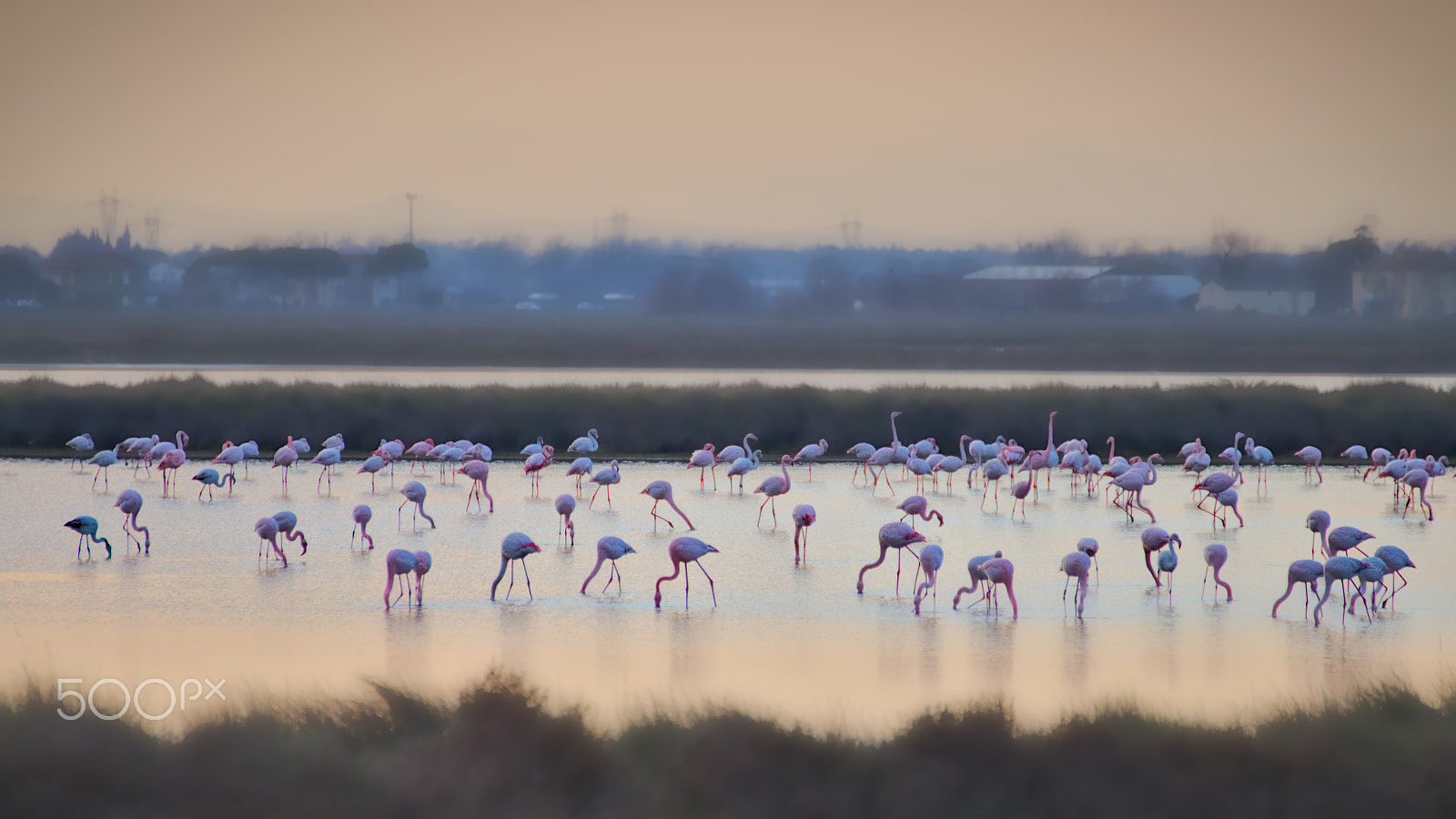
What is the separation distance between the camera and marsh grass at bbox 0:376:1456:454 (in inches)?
775

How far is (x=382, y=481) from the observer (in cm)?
1581

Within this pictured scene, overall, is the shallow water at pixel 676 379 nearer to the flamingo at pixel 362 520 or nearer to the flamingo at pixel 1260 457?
the flamingo at pixel 1260 457

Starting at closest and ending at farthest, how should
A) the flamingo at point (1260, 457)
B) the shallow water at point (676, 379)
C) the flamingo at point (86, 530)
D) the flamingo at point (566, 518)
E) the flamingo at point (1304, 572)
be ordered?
the flamingo at point (1304, 572) → the flamingo at point (86, 530) → the flamingo at point (566, 518) → the flamingo at point (1260, 457) → the shallow water at point (676, 379)

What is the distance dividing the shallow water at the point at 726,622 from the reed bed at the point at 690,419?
6.67m

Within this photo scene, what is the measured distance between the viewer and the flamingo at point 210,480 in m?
13.1

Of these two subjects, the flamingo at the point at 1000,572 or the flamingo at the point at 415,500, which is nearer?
the flamingo at the point at 1000,572

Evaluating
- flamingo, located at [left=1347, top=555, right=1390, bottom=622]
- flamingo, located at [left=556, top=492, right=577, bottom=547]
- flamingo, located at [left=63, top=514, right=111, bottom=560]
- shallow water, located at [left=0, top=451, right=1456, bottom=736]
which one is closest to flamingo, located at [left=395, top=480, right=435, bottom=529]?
shallow water, located at [left=0, top=451, right=1456, bottom=736]

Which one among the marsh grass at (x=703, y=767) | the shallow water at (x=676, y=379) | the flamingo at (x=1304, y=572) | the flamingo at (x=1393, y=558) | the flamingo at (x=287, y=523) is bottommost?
the marsh grass at (x=703, y=767)

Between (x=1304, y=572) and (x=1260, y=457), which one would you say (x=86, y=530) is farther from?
(x=1260, y=457)

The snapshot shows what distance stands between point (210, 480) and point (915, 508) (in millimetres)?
7811

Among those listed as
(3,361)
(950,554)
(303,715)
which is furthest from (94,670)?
(3,361)

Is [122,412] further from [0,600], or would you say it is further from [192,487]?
[0,600]

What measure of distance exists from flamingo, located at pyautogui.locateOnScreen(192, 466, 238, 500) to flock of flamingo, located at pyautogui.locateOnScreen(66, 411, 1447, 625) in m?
0.02

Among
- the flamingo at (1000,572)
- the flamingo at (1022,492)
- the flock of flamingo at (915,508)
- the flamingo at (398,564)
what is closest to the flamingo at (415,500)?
the flock of flamingo at (915,508)
